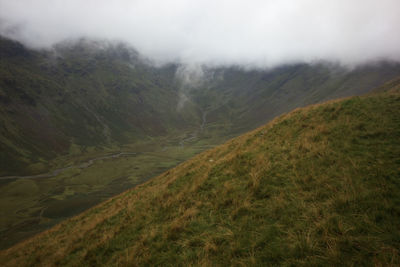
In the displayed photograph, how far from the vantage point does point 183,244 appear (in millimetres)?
5789

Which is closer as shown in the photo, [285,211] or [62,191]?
[285,211]

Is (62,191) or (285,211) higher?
(285,211)

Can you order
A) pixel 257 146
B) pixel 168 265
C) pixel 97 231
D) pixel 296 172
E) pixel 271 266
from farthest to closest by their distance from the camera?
1. pixel 257 146
2. pixel 97 231
3. pixel 296 172
4. pixel 168 265
5. pixel 271 266

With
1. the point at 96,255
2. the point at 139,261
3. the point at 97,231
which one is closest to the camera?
the point at 139,261

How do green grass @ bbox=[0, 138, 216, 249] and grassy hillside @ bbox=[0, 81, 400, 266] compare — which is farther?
green grass @ bbox=[0, 138, 216, 249]

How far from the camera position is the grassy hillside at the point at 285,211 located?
421 centimetres

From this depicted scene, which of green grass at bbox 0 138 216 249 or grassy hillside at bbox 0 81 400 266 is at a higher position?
grassy hillside at bbox 0 81 400 266

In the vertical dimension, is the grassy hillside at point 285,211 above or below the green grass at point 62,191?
above

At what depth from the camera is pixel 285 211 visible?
227 inches

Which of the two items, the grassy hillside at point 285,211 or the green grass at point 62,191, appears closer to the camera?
the grassy hillside at point 285,211

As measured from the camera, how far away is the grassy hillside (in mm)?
4215

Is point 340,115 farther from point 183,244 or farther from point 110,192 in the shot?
point 110,192

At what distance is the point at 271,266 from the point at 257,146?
8224 mm

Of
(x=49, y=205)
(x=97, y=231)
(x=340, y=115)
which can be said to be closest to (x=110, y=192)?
(x=49, y=205)
